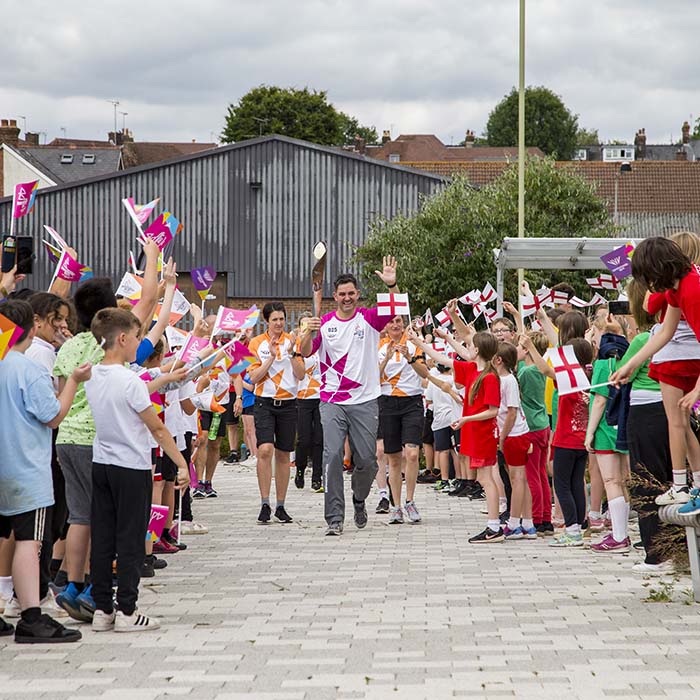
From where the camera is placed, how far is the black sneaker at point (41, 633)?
6.80 metres

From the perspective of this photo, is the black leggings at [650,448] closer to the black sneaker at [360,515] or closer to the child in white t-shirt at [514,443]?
the child in white t-shirt at [514,443]

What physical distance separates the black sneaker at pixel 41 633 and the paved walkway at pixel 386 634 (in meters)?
0.11

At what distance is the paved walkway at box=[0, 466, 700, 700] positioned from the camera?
5.73 metres

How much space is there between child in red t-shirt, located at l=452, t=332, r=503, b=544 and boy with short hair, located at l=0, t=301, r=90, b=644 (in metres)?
5.18

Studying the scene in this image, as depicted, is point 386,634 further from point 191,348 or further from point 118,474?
point 191,348

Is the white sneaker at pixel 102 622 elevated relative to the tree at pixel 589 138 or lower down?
lower down

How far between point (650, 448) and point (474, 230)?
25729 mm

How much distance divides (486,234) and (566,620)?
2713 centimetres

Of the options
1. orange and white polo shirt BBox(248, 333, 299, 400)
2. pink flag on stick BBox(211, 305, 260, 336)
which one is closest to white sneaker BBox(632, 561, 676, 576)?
pink flag on stick BBox(211, 305, 260, 336)

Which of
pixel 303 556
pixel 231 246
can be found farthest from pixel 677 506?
pixel 231 246

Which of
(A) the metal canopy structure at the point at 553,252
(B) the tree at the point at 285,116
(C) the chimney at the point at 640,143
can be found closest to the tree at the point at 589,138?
(C) the chimney at the point at 640,143

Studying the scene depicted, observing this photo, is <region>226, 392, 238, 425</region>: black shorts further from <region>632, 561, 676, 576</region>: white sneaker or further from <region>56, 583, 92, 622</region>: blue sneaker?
<region>56, 583, 92, 622</region>: blue sneaker

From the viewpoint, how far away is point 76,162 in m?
75.4

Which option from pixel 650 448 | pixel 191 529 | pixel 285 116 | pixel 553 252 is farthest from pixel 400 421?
pixel 285 116
